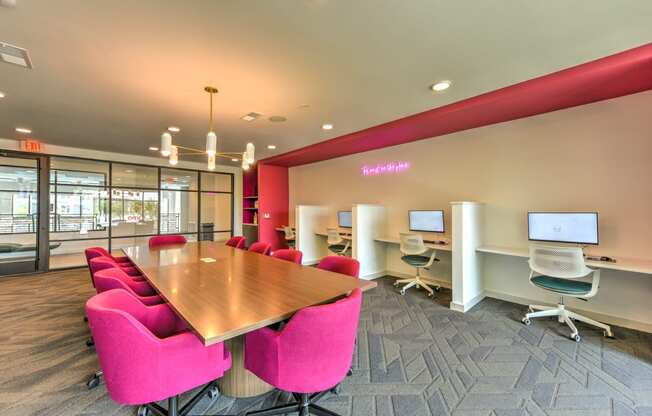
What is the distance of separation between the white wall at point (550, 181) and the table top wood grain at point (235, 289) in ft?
9.85

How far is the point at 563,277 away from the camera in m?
2.98

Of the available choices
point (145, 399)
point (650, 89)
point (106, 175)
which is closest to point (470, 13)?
point (650, 89)

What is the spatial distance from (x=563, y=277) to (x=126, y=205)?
28.2ft

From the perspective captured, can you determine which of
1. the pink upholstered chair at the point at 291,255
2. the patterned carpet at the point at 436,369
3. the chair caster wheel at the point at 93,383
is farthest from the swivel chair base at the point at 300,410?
the pink upholstered chair at the point at 291,255

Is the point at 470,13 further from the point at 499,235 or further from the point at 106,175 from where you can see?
the point at 106,175

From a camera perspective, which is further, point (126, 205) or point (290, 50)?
point (126, 205)

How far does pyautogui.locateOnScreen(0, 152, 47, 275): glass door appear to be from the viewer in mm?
5359

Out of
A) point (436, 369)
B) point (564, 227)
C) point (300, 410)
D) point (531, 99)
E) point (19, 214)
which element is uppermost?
point (531, 99)

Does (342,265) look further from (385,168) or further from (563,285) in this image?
(385,168)

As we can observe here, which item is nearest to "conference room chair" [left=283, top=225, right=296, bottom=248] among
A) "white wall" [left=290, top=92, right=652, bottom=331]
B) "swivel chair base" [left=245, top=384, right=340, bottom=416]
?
"white wall" [left=290, top=92, right=652, bottom=331]

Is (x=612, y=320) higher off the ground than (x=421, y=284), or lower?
lower

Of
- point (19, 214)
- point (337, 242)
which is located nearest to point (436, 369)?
point (337, 242)

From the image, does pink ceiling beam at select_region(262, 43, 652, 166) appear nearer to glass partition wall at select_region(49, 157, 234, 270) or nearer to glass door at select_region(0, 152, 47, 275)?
glass partition wall at select_region(49, 157, 234, 270)

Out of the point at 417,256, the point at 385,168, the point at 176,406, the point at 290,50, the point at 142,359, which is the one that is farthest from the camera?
the point at 385,168
